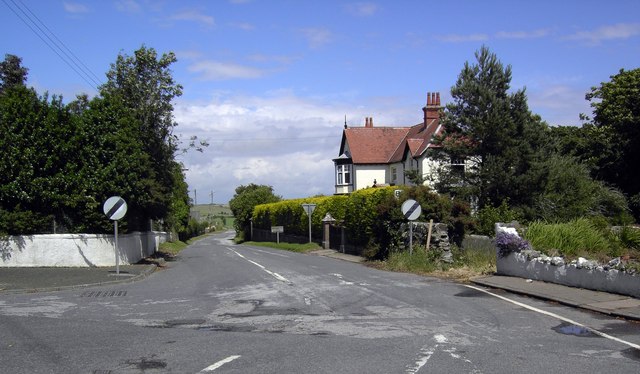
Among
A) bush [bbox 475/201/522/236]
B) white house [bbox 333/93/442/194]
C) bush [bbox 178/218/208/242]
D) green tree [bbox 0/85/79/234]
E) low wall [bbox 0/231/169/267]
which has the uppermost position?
white house [bbox 333/93/442/194]

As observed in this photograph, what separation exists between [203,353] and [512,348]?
14.0 feet

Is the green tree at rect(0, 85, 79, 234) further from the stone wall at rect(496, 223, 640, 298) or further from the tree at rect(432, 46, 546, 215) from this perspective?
the tree at rect(432, 46, 546, 215)

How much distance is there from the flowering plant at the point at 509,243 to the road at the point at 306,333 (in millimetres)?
2310

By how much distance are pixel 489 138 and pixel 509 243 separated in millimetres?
15469

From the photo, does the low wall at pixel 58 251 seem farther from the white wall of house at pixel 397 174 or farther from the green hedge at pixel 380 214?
the white wall of house at pixel 397 174

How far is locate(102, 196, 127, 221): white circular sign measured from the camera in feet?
63.6

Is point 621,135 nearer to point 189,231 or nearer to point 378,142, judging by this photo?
point 378,142

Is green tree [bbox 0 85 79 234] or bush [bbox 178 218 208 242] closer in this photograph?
green tree [bbox 0 85 79 234]

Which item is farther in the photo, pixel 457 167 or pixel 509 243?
pixel 457 167

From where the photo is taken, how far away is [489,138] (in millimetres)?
31438

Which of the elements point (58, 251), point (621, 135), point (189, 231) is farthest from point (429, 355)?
point (189, 231)

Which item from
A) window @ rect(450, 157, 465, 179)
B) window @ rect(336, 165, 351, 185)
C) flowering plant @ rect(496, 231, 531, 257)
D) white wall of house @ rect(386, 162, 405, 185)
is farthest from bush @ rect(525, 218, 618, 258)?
window @ rect(336, 165, 351, 185)

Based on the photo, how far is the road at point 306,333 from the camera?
24.4ft

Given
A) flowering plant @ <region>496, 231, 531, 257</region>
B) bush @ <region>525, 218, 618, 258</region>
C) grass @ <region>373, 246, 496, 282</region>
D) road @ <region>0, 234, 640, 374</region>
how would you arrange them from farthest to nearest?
grass @ <region>373, 246, 496, 282</region>, flowering plant @ <region>496, 231, 531, 257</region>, bush @ <region>525, 218, 618, 258</region>, road @ <region>0, 234, 640, 374</region>
